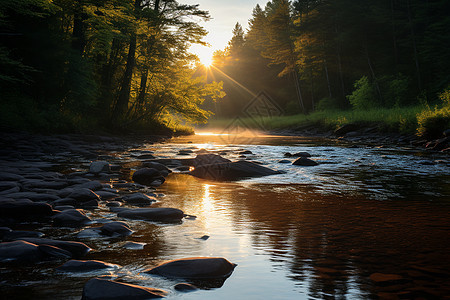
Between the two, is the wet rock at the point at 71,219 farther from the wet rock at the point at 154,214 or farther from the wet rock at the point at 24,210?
the wet rock at the point at 154,214

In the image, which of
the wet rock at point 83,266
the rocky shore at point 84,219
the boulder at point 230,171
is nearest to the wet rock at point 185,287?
the rocky shore at point 84,219

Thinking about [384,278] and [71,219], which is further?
[71,219]

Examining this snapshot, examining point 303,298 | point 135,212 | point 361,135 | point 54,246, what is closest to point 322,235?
point 303,298

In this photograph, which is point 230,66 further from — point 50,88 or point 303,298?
point 303,298

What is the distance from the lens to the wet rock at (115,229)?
3369 mm

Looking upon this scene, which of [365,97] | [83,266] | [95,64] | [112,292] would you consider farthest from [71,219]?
[365,97]

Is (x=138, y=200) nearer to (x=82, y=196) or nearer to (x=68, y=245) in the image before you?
(x=82, y=196)

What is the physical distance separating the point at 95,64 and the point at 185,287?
1793 centimetres

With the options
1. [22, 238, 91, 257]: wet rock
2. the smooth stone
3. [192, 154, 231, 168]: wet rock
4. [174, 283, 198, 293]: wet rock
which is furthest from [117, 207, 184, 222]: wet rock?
[192, 154, 231, 168]: wet rock

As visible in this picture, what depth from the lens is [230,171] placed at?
25.4 feet

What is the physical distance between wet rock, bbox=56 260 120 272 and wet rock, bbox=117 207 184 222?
4.76 ft

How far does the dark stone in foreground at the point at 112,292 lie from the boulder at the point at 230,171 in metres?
5.42

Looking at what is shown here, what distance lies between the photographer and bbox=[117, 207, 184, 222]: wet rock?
4.04m

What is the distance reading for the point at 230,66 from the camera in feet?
200
